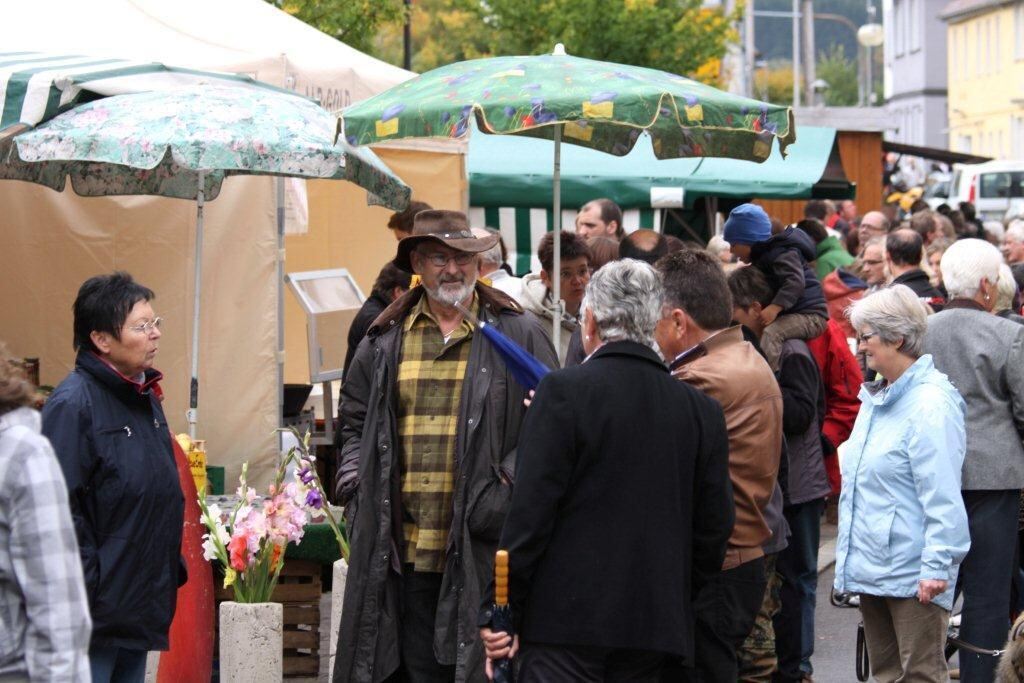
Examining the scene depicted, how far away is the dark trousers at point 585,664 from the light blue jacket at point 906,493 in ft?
5.03

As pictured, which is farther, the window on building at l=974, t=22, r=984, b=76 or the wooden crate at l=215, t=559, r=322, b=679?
the window on building at l=974, t=22, r=984, b=76

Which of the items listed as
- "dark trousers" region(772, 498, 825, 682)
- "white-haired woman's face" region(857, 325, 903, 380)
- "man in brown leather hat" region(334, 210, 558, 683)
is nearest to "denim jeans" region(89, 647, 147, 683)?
"man in brown leather hat" region(334, 210, 558, 683)

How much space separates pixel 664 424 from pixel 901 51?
7936 centimetres

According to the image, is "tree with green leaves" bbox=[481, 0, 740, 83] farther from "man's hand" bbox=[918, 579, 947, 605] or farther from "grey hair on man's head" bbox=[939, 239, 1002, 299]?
"man's hand" bbox=[918, 579, 947, 605]

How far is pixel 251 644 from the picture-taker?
7.09m

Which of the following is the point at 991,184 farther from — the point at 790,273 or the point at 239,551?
the point at 239,551

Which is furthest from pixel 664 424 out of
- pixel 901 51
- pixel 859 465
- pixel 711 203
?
pixel 901 51

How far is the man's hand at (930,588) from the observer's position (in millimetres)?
5742

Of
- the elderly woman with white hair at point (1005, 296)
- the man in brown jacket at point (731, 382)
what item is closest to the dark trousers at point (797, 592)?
the elderly woman with white hair at point (1005, 296)

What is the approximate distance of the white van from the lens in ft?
118

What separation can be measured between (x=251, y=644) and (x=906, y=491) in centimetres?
290

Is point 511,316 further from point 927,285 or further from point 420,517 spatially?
point 927,285

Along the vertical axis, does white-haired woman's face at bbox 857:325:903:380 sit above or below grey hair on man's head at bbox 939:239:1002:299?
below

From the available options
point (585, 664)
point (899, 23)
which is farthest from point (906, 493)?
point (899, 23)
